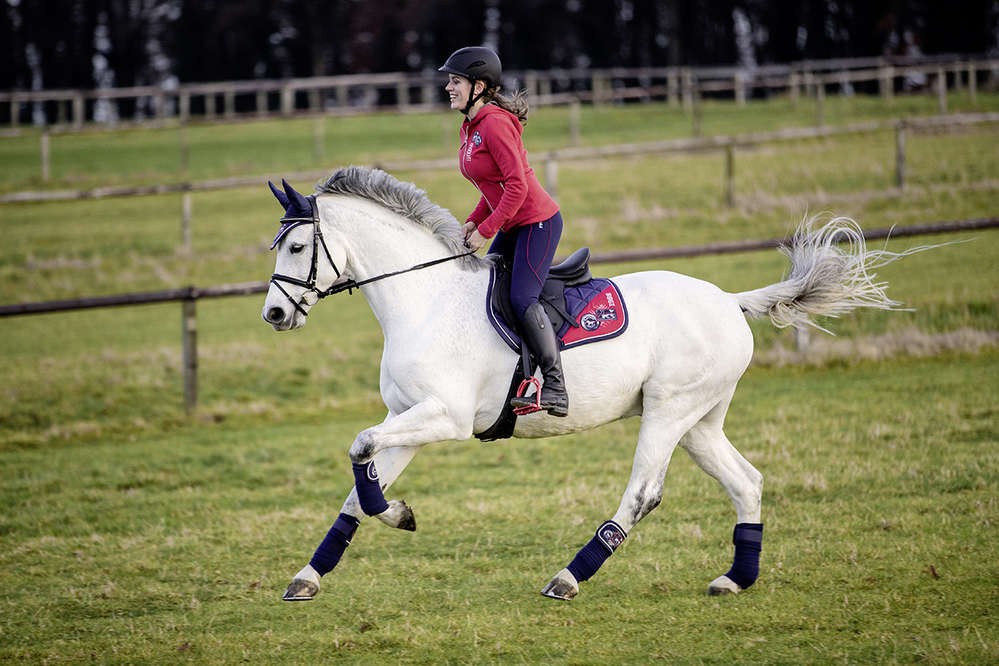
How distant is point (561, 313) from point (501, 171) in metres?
0.89

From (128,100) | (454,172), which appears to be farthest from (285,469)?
(128,100)

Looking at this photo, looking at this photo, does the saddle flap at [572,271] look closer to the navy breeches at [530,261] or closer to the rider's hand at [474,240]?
the navy breeches at [530,261]

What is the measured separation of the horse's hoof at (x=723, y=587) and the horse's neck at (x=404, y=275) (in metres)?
2.10

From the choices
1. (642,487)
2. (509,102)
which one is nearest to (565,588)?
(642,487)

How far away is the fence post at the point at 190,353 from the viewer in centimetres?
1213

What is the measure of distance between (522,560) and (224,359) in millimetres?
7980

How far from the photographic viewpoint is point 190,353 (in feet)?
40.0

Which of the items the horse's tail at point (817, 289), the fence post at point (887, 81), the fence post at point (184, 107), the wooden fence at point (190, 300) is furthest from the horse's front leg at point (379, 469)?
the fence post at point (887, 81)

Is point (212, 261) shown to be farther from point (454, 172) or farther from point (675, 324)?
point (675, 324)

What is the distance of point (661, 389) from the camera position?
21.3 feet

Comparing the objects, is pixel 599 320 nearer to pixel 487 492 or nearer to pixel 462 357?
pixel 462 357

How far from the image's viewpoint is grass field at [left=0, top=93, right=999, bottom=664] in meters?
5.93

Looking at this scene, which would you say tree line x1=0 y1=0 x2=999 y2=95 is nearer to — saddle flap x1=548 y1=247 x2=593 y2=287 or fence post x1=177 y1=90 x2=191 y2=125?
fence post x1=177 y1=90 x2=191 y2=125

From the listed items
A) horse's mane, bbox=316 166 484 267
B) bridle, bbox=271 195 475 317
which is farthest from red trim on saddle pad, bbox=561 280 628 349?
bridle, bbox=271 195 475 317
